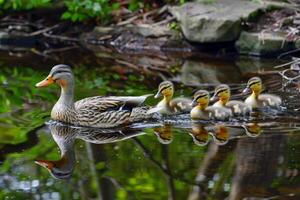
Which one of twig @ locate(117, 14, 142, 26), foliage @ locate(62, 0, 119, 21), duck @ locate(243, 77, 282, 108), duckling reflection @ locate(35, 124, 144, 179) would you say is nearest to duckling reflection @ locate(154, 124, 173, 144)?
duckling reflection @ locate(35, 124, 144, 179)

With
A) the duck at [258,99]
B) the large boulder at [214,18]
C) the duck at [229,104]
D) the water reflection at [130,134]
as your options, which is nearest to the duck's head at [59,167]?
the water reflection at [130,134]

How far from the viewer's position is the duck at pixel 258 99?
338 inches

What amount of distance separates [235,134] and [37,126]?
6.77 ft

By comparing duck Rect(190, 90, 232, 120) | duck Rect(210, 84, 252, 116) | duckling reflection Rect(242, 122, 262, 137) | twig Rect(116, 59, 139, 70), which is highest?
twig Rect(116, 59, 139, 70)

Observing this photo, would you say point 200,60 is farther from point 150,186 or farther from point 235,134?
point 150,186

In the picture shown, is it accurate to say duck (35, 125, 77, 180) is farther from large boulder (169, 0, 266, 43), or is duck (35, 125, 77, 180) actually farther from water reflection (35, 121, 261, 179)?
large boulder (169, 0, 266, 43)

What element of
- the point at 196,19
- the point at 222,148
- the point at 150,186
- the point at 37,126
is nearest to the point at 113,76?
the point at 196,19

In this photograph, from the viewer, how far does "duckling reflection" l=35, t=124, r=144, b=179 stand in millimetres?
6664

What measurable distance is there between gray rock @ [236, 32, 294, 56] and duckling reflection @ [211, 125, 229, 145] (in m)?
5.08

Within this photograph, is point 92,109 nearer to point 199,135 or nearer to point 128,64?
point 199,135

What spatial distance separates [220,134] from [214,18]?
5.99m

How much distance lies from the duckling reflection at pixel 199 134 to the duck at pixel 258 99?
2.50ft

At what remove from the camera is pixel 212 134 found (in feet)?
25.4

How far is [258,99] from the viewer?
8641 millimetres
